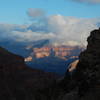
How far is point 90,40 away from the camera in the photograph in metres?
47.0

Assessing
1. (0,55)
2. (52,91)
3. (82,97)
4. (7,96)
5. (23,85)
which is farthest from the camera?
(0,55)

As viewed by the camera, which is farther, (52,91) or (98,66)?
(52,91)

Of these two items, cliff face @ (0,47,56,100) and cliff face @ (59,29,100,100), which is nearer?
cliff face @ (59,29,100,100)

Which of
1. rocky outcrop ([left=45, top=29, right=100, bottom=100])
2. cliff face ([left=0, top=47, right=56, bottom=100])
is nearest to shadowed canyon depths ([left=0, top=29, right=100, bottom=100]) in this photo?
rocky outcrop ([left=45, top=29, right=100, bottom=100])

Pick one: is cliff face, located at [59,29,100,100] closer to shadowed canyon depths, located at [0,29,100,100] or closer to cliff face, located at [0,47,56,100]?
shadowed canyon depths, located at [0,29,100,100]

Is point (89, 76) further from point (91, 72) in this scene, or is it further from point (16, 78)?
point (16, 78)

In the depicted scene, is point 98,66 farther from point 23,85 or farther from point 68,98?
point 23,85

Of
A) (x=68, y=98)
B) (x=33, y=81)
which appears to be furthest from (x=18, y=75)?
(x=68, y=98)

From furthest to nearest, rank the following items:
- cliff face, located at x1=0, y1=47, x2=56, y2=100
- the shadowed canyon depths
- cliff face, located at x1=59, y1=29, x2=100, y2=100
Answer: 1. cliff face, located at x1=0, y1=47, x2=56, y2=100
2. the shadowed canyon depths
3. cliff face, located at x1=59, y1=29, x2=100, y2=100

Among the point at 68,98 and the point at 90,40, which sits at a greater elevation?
the point at 90,40

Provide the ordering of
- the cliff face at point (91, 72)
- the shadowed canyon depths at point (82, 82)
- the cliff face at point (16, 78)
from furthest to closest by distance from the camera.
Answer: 1. the cliff face at point (16, 78)
2. the shadowed canyon depths at point (82, 82)
3. the cliff face at point (91, 72)

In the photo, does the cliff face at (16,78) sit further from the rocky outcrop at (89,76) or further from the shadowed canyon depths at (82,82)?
the rocky outcrop at (89,76)

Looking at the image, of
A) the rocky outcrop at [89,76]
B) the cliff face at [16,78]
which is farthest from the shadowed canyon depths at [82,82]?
the cliff face at [16,78]

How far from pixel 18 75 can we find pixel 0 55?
13.9 m
